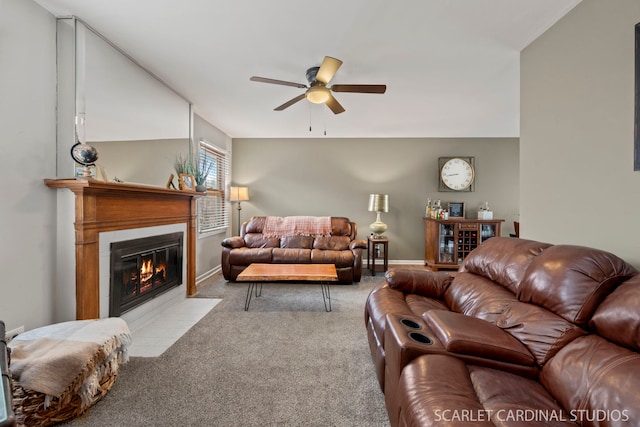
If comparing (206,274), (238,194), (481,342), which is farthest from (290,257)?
(481,342)

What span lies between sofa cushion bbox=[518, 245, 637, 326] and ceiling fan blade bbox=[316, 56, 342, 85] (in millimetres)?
1943

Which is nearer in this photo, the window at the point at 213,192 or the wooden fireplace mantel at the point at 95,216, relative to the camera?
the wooden fireplace mantel at the point at 95,216

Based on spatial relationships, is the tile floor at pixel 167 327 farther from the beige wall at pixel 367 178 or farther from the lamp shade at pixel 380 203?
the lamp shade at pixel 380 203

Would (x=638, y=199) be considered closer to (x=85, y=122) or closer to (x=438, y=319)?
(x=438, y=319)

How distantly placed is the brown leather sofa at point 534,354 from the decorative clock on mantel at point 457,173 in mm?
3816

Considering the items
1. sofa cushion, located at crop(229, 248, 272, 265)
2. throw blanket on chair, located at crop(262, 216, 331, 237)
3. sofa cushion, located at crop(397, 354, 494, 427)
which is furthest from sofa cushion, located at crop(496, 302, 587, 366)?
throw blanket on chair, located at crop(262, 216, 331, 237)

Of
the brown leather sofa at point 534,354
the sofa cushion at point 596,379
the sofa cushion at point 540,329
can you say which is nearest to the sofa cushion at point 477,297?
the brown leather sofa at point 534,354

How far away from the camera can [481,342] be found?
119cm

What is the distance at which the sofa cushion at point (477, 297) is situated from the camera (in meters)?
1.60

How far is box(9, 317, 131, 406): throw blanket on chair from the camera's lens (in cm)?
133

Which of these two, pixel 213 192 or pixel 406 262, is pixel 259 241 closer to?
pixel 213 192

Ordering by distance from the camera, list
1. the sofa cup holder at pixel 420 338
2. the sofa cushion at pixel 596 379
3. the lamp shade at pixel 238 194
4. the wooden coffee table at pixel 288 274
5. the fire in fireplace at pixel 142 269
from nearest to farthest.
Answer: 1. the sofa cushion at pixel 596 379
2. the sofa cup holder at pixel 420 338
3. the fire in fireplace at pixel 142 269
4. the wooden coffee table at pixel 288 274
5. the lamp shade at pixel 238 194

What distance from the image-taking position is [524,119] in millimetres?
2277

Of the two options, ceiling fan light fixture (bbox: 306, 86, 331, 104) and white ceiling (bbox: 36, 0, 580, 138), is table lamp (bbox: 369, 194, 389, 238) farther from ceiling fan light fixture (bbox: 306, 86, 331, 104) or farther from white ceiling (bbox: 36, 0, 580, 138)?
ceiling fan light fixture (bbox: 306, 86, 331, 104)
